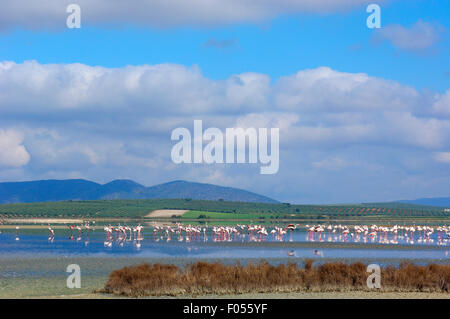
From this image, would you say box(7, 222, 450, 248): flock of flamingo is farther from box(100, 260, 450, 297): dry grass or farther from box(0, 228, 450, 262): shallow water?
box(100, 260, 450, 297): dry grass

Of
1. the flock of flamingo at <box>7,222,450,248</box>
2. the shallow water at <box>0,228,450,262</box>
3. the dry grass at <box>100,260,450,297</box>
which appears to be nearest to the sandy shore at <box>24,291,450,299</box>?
the dry grass at <box>100,260,450,297</box>

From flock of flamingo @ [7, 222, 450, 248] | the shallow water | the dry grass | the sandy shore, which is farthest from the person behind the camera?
flock of flamingo @ [7, 222, 450, 248]

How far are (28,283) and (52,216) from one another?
466 feet

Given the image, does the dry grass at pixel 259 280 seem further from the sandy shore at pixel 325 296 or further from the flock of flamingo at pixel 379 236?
the flock of flamingo at pixel 379 236

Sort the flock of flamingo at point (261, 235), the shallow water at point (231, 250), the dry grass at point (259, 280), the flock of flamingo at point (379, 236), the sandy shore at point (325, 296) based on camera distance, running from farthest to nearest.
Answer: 1. the flock of flamingo at point (379, 236)
2. the flock of flamingo at point (261, 235)
3. the shallow water at point (231, 250)
4. the dry grass at point (259, 280)
5. the sandy shore at point (325, 296)

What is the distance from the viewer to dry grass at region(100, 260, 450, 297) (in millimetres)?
32062

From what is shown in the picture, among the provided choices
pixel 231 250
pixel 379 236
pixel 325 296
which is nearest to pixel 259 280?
pixel 325 296

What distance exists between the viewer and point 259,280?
32906 millimetres

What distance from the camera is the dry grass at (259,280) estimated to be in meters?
32.1

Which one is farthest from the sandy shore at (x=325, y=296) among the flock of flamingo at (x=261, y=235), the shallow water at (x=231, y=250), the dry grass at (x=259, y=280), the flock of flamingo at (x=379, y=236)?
the flock of flamingo at (x=379, y=236)

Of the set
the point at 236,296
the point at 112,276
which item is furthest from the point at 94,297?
the point at 236,296

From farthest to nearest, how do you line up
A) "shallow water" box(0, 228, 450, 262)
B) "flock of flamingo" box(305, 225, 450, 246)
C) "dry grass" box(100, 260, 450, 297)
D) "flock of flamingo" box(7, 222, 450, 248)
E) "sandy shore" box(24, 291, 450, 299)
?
1. "flock of flamingo" box(305, 225, 450, 246)
2. "flock of flamingo" box(7, 222, 450, 248)
3. "shallow water" box(0, 228, 450, 262)
4. "dry grass" box(100, 260, 450, 297)
5. "sandy shore" box(24, 291, 450, 299)

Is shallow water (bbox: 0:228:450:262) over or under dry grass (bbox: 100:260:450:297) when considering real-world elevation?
under

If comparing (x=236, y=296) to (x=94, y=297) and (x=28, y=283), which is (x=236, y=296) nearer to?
(x=94, y=297)
